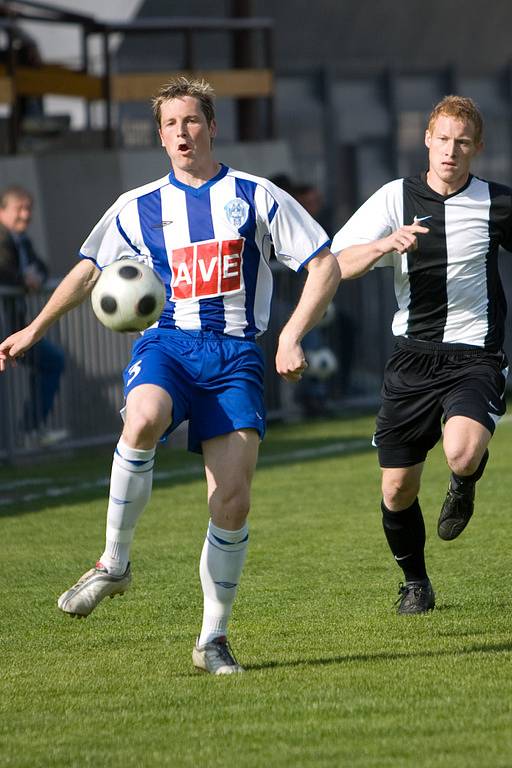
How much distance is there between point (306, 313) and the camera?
18.7 feet

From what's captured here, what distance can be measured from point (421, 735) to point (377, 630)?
1.71 meters

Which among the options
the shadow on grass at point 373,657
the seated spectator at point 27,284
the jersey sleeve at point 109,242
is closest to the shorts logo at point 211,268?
the jersey sleeve at point 109,242

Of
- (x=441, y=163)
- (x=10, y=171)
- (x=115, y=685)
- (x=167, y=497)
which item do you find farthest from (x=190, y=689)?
(x=10, y=171)

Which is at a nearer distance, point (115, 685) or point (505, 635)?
point (115, 685)

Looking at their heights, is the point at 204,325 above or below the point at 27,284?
above

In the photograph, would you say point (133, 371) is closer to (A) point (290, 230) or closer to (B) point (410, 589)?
(A) point (290, 230)

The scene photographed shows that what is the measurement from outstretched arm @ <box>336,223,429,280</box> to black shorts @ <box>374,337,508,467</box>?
1.66ft

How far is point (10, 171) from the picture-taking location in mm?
15047

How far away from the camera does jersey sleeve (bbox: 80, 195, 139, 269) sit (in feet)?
19.9

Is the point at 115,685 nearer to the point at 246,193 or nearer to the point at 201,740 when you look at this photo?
the point at 201,740

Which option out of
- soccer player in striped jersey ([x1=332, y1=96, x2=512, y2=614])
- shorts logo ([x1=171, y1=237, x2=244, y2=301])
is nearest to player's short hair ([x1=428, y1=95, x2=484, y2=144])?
soccer player in striped jersey ([x1=332, y1=96, x2=512, y2=614])

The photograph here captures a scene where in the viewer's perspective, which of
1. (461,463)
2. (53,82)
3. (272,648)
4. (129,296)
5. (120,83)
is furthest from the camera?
(120,83)

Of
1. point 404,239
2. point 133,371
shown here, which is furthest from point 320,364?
point 133,371

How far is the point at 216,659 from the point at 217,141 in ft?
40.9
